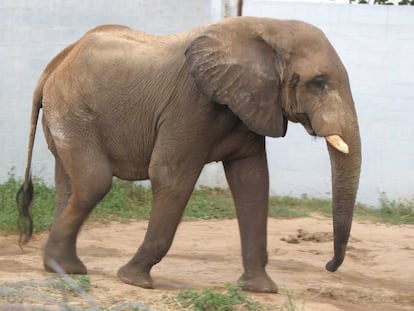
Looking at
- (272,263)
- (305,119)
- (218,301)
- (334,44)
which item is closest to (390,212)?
(334,44)

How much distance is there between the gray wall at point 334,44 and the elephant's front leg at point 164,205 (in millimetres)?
4299

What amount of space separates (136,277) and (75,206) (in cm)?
68

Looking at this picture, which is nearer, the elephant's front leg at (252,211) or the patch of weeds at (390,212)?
the elephant's front leg at (252,211)

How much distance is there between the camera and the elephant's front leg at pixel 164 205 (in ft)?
22.1

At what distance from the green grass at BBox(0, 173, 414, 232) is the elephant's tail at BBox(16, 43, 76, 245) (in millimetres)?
1624

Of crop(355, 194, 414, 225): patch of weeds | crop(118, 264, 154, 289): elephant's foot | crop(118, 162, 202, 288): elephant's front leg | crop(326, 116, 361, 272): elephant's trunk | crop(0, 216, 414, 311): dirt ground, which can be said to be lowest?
crop(355, 194, 414, 225): patch of weeds

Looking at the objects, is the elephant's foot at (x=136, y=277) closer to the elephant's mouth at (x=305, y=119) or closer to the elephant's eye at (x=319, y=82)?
the elephant's mouth at (x=305, y=119)

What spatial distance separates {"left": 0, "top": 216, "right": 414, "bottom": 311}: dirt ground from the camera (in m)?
6.79

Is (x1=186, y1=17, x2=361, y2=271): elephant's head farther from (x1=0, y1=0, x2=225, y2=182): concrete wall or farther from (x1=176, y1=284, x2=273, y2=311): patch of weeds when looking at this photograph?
(x1=0, y1=0, x2=225, y2=182): concrete wall

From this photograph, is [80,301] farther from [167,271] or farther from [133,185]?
[133,185]

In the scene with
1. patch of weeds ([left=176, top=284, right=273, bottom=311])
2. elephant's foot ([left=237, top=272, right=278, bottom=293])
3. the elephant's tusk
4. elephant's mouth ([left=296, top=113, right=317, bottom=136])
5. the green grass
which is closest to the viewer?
patch of weeds ([left=176, top=284, right=273, bottom=311])

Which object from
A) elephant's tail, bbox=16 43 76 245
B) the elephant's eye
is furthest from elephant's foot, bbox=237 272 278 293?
elephant's tail, bbox=16 43 76 245

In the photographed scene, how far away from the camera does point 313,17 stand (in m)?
11.5

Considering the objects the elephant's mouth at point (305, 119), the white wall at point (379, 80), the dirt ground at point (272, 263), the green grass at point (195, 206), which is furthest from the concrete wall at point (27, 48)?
the elephant's mouth at point (305, 119)
